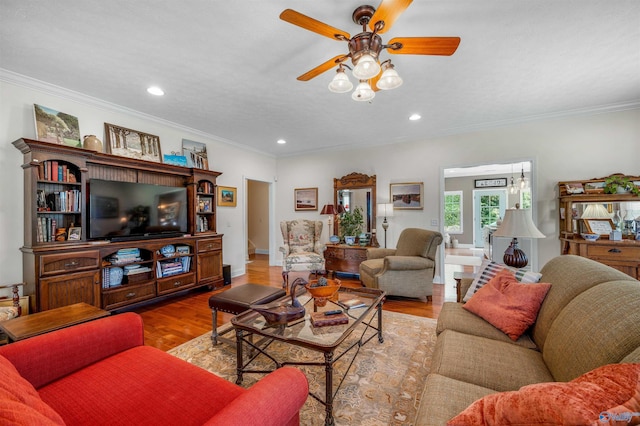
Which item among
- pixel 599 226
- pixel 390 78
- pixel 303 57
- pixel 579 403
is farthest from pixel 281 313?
pixel 599 226

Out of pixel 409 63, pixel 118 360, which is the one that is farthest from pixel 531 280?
pixel 118 360

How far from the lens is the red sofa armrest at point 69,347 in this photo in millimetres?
1146

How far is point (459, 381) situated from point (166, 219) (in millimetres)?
3786

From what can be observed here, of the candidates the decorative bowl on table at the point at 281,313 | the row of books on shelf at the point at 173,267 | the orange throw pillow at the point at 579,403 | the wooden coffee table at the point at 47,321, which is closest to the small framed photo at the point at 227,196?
the row of books on shelf at the point at 173,267

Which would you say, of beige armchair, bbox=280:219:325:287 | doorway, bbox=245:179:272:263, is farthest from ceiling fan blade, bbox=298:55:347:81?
doorway, bbox=245:179:272:263

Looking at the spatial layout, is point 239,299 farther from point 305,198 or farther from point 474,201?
point 474,201

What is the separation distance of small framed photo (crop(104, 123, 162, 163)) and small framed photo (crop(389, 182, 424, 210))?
12.7 ft

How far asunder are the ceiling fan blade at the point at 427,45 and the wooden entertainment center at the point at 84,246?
10.8ft

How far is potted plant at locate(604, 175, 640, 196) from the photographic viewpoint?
319cm

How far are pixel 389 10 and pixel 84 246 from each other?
3451mm

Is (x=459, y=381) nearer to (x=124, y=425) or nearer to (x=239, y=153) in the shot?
(x=124, y=425)

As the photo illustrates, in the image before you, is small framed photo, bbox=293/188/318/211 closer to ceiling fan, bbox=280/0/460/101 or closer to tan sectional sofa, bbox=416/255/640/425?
ceiling fan, bbox=280/0/460/101

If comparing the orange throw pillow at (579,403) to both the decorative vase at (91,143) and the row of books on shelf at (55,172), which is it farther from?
the decorative vase at (91,143)

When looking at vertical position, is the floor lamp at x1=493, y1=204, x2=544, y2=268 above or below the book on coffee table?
above
